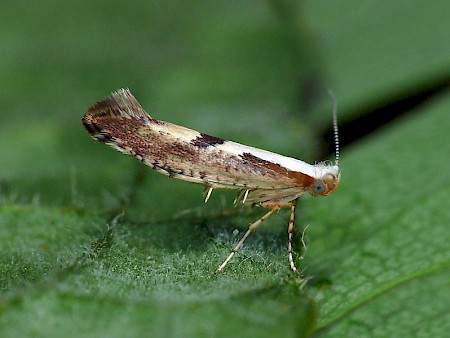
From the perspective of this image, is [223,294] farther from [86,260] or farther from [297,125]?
[297,125]

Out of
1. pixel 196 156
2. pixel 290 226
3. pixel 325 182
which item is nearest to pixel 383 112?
pixel 325 182

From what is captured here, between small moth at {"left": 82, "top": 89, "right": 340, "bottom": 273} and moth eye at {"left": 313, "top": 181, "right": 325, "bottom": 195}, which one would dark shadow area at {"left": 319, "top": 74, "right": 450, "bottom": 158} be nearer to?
moth eye at {"left": 313, "top": 181, "right": 325, "bottom": 195}

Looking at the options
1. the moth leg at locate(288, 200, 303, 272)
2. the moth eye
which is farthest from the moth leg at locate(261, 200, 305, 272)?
the moth eye

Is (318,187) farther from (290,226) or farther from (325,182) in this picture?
(290,226)

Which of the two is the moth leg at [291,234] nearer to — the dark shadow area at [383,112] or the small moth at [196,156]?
the small moth at [196,156]

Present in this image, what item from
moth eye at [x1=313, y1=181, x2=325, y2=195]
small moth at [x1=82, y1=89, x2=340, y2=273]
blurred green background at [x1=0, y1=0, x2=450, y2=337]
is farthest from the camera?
moth eye at [x1=313, y1=181, x2=325, y2=195]

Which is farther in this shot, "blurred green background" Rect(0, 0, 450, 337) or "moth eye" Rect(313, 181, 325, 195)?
"moth eye" Rect(313, 181, 325, 195)

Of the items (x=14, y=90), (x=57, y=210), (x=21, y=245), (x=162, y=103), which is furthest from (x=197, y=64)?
(x=21, y=245)
